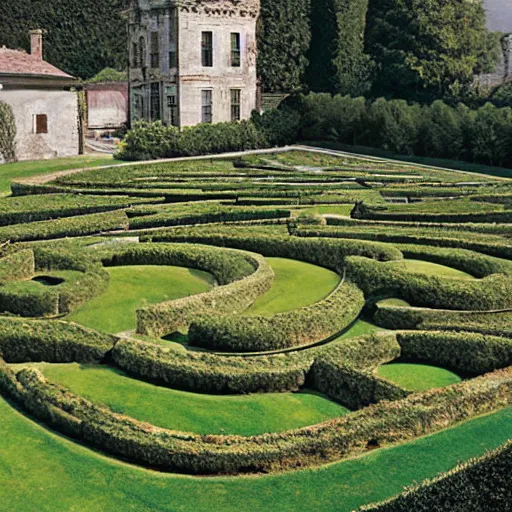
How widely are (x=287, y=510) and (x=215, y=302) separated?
6630mm

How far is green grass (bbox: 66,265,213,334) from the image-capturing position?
1653cm

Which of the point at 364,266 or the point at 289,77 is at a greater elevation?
the point at 289,77

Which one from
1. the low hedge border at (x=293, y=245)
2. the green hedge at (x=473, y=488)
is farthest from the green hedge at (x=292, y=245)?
the green hedge at (x=473, y=488)

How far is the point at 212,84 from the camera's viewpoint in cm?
4434

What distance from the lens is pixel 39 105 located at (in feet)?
126

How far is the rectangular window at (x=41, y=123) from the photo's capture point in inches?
1508

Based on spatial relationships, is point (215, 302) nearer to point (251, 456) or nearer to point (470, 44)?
point (251, 456)

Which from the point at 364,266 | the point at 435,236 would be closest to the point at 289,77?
the point at 435,236

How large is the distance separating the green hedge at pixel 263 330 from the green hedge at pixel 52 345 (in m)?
1.47

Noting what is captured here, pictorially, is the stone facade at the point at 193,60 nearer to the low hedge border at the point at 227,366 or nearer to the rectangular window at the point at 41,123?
the rectangular window at the point at 41,123

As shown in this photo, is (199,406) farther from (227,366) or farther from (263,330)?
(263,330)

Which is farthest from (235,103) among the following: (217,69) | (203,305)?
(203,305)

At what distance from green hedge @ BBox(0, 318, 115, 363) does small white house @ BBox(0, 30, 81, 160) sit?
2421 centimetres

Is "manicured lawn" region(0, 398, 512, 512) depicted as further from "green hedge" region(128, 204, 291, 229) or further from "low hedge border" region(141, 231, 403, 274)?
"green hedge" region(128, 204, 291, 229)
